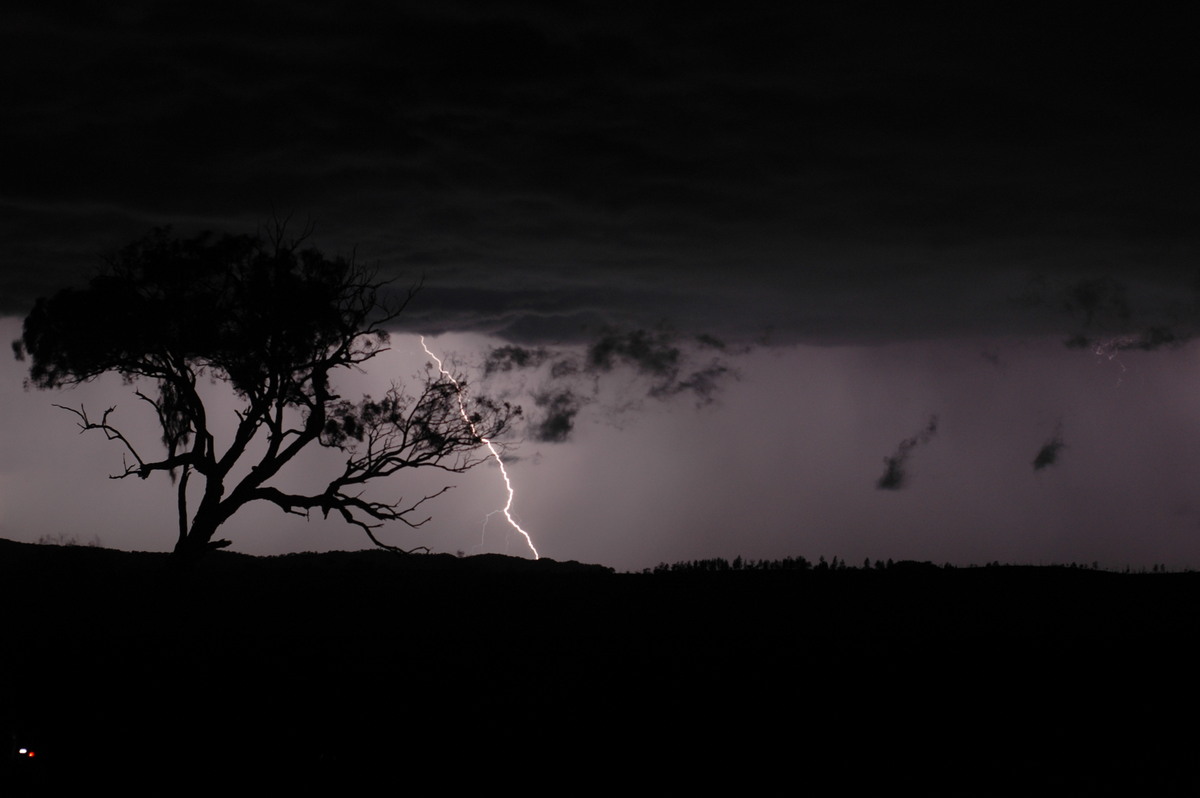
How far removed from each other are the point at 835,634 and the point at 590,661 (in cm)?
431

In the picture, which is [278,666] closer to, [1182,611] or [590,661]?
[590,661]

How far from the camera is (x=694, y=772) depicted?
14258 millimetres

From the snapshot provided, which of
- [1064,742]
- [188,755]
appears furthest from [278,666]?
[1064,742]

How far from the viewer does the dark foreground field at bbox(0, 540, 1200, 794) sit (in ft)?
46.7

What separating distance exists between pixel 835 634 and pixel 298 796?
406 inches

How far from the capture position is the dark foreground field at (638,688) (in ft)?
46.7

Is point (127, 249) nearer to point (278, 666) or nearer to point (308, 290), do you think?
point (308, 290)

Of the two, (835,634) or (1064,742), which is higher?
(835,634)

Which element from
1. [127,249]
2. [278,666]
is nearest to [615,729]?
[278,666]

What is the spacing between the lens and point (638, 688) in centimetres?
1777

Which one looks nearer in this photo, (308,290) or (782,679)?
(782,679)

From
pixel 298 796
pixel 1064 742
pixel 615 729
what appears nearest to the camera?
pixel 298 796

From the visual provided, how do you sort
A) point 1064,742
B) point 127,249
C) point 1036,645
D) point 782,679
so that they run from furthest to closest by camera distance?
point 127,249
point 1036,645
point 782,679
point 1064,742

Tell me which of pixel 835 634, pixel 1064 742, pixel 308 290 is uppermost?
pixel 308 290
